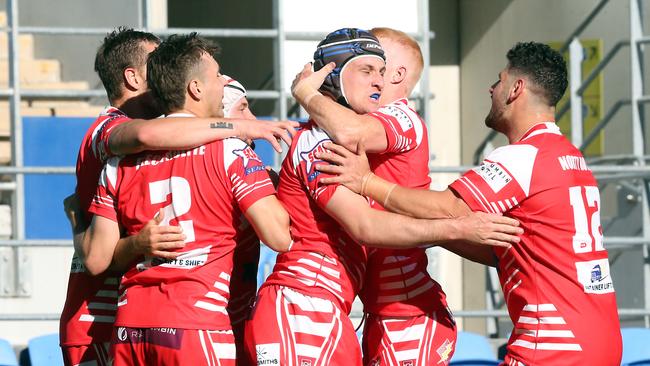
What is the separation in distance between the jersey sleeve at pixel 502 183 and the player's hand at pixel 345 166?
343mm

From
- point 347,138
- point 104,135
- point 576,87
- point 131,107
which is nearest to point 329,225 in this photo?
point 347,138

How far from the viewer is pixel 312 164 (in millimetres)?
3779

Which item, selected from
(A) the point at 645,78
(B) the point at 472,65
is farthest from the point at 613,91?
(B) the point at 472,65

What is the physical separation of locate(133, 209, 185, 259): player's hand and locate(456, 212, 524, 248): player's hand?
3.13 ft

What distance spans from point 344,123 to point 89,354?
4.50 feet

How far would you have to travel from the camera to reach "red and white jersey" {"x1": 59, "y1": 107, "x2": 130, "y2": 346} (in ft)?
13.8

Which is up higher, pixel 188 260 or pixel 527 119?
pixel 527 119

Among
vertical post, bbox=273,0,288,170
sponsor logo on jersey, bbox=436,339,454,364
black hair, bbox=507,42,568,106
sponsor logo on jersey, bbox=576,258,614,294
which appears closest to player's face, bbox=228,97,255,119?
black hair, bbox=507,42,568,106

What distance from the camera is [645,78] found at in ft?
30.0

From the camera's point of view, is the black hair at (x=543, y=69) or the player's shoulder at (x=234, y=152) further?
the black hair at (x=543, y=69)

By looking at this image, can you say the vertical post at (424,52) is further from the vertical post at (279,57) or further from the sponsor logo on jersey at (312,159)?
the sponsor logo on jersey at (312,159)

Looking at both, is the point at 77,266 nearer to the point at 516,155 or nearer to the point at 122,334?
the point at 122,334

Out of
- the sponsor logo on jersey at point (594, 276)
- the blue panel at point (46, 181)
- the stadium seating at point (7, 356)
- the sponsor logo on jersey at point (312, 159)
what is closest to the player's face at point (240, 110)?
the sponsor logo on jersey at point (312, 159)

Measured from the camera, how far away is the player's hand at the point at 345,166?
373 centimetres
